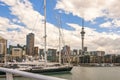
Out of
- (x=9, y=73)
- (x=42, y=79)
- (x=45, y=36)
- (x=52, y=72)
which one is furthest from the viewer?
(x=52, y=72)

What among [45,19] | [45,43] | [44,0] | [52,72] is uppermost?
[44,0]

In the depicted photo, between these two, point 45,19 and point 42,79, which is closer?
point 42,79

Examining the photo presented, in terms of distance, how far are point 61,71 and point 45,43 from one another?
1437 centimetres

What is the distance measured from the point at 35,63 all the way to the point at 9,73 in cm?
8898

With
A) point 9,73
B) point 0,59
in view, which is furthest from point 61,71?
point 9,73

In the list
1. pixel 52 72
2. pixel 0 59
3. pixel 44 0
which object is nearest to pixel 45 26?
pixel 44 0

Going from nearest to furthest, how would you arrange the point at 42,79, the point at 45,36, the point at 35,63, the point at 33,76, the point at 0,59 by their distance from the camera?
the point at 42,79, the point at 33,76, the point at 45,36, the point at 35,63, the point at 0,59

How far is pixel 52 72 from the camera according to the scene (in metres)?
87.7

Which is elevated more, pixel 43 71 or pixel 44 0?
pixel 44 0

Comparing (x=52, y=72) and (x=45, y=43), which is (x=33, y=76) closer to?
(x=45, y=43)

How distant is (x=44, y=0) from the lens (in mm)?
83500

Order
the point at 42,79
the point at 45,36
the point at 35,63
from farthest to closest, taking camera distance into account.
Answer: the point at 35,63, the point at 45,36, the point at 42,79

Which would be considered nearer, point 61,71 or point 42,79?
point 42,79

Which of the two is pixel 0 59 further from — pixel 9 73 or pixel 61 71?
pixel 9 73
